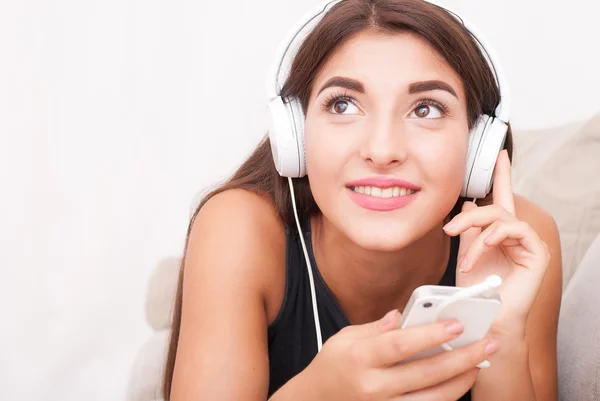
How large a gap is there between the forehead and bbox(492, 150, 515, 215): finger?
13 centimetres

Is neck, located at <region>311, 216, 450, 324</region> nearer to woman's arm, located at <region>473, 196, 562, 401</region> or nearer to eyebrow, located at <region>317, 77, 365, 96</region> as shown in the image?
woman's arm, located at <region>473, 196, 562, 401</region>

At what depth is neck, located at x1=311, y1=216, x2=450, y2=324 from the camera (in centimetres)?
144

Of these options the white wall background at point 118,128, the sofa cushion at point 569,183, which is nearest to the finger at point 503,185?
the sofa cushion at point 569,183

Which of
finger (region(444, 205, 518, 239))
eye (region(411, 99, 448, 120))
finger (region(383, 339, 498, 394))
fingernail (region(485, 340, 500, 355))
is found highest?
eye (region(411, 99, 448, 120))

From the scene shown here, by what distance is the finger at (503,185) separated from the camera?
126 centimetres

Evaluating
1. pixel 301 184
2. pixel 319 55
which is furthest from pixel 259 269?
pixel 319 55

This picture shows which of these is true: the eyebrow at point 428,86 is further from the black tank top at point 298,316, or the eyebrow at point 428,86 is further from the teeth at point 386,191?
the black tank top at point 298,316

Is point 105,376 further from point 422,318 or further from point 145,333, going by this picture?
point 422,318

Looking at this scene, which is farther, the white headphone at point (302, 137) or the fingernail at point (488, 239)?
the white headphone at point (302, 137)

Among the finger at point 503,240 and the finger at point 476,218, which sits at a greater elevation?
the finger at point 476,218

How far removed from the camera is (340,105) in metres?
1.24

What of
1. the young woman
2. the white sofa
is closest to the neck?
the young woman

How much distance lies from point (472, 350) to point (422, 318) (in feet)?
0.33

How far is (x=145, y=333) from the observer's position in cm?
206
